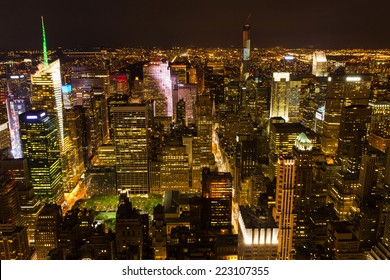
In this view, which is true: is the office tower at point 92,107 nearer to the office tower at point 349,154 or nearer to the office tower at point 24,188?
the office tower at point 24,188

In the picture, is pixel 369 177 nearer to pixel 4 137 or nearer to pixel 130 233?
pixel 130 233

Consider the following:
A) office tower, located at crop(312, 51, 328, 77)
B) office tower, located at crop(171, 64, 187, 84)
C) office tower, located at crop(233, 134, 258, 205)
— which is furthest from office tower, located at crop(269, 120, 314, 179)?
office tower, located at crop(171, 64, 187, 84)

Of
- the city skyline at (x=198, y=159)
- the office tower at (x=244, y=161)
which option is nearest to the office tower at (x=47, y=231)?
the city skyline at (x=198, y=159)

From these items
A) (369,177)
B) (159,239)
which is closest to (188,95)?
(369,177)

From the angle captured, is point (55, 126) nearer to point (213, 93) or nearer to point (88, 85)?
point (88, 85)
